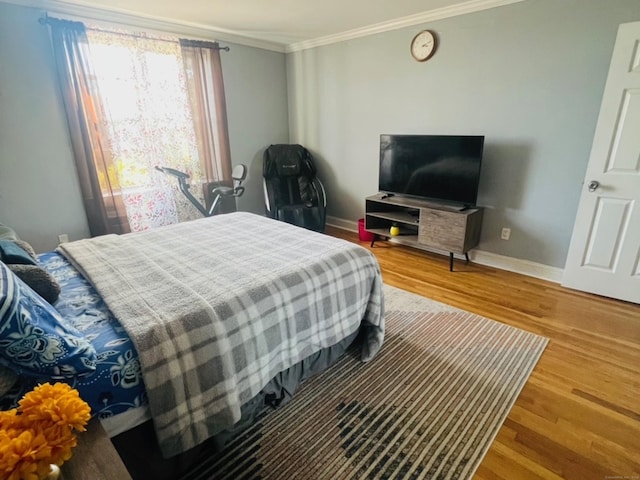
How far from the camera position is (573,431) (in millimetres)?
1560

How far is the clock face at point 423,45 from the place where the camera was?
10.7 ft

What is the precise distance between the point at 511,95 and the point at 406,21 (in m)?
1.32

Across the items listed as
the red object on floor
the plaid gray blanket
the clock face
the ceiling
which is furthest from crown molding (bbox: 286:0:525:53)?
the plaid gray blanket

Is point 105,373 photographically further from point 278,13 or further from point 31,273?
point 278,13

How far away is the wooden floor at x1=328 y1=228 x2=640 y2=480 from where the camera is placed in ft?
4.66

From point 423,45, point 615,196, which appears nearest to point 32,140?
point 423,45

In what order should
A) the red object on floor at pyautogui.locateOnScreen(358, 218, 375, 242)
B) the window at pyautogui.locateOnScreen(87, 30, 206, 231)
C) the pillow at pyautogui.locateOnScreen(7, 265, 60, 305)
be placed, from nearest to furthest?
the pillow at pyautogui.locateOnScreen(7, 265, 60, 305) < the window at pyautogui.locateOnScreen(87, 30, 206, 231) < the red object on floor at pyautogui.locateOnScreen(358, 218, 375, 242)

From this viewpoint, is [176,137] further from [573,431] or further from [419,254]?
[573,431]

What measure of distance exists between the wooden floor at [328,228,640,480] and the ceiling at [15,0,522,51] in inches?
96.4

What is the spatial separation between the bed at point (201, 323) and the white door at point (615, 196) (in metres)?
1.97

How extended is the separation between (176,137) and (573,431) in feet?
13.2

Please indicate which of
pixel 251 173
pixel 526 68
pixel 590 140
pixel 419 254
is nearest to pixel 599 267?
pixel 590 140

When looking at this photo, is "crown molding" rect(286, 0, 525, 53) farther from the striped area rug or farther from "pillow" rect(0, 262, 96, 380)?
"pillow" rect(0, 262, 96, 380)

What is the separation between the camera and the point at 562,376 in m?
1.91
